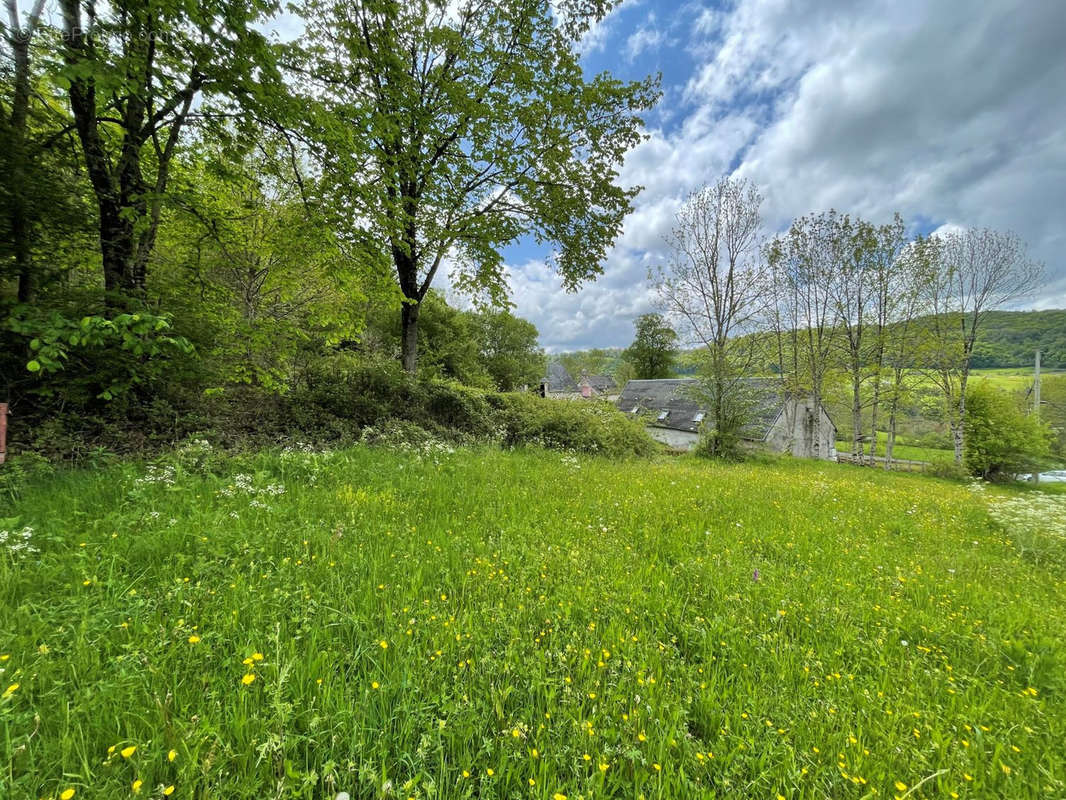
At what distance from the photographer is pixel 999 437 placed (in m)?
18.6

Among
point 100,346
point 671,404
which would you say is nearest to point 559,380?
point 671,404

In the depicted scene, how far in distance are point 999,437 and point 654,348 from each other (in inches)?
1183

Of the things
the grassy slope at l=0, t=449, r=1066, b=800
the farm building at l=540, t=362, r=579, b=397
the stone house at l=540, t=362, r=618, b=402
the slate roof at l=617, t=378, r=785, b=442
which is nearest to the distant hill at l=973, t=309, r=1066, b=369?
the slate roof at l=617, t=378, r=785, b=442

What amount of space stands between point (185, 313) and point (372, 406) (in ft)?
11.8

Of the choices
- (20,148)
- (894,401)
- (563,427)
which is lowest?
(563,427)

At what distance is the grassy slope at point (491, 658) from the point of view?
4.76 ft

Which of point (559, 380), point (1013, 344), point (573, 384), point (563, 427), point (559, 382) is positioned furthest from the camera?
point (573, 384)

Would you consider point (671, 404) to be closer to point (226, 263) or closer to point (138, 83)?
point (226, 263)

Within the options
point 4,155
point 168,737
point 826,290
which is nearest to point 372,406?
point 4,155

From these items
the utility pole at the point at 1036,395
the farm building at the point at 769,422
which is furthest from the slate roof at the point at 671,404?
the utility pole at the point at 1036,395

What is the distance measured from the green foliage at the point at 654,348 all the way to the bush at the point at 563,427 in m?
36.7

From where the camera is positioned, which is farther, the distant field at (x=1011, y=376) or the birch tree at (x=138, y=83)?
the distant field at (x=1011, y=376)

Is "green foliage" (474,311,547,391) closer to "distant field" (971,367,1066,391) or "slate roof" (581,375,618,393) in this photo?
"slate roof" (581,375,618,393)

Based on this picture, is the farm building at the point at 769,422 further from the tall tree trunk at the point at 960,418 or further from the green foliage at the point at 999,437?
the green foliage at the point at 999,437
